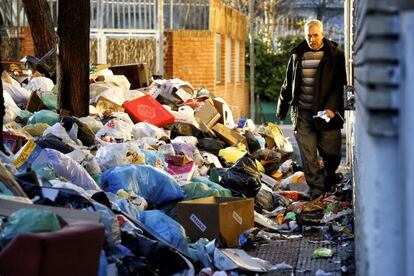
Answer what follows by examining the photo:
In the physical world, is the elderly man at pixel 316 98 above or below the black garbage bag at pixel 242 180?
above

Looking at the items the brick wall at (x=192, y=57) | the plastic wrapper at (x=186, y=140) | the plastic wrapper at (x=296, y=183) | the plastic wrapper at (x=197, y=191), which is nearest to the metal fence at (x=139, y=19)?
the brick wall at (x=192, y=57)

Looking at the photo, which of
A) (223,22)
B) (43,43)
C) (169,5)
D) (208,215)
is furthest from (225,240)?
(223,22)

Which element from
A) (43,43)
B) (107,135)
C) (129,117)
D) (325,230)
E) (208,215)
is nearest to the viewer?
(208,215)

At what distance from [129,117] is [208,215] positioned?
15.7 feet

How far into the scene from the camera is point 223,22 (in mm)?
24766

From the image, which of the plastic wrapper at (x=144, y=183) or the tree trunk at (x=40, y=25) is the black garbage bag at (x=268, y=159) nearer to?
the plastic wrapper at (x=144, y=183)

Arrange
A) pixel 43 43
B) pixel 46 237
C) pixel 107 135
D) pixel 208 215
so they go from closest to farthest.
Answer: pixel 46 237, pixel 208 215, pixel 107 135, pixel 43 43

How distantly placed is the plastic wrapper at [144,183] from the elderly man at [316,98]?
2.57 metres

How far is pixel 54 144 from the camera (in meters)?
9.18

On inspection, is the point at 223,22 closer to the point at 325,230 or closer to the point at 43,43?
the point at 43,43

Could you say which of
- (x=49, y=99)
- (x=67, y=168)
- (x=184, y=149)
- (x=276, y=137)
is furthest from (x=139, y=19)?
(x=67, y=168)

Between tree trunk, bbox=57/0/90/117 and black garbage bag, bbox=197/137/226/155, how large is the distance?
1559mm

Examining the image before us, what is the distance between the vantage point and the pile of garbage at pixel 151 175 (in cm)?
655

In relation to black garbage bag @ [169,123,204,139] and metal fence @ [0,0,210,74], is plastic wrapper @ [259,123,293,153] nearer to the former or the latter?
black garbage bag @ [169,123,204,139]
